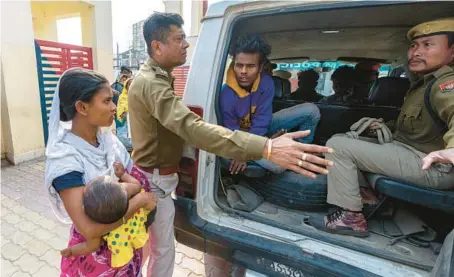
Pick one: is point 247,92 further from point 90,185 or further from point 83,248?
point 83,248

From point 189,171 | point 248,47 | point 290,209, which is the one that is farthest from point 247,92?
point 290,209

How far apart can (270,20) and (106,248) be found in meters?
1.93

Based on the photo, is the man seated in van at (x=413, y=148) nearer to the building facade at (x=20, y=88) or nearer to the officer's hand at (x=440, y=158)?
the officer's hand at (x=440, y=158)

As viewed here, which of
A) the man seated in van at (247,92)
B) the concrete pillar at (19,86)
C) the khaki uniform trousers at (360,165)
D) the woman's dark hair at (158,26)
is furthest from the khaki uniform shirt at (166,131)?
the concrete pillar at (19,86)

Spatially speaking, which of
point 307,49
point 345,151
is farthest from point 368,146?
point 307,49

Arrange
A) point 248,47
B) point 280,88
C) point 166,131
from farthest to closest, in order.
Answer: point 280,88 < point 248,47 < point 166,131

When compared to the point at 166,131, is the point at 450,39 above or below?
above

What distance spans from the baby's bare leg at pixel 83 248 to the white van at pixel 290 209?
64 cm

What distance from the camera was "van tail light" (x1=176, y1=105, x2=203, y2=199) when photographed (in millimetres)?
1712

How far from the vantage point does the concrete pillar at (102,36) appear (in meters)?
6.06

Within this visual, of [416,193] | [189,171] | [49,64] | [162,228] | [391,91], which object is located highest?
[391,91]

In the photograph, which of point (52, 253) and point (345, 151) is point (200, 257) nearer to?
point (52, 253)

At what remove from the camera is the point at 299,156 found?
1050mm

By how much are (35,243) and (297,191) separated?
8.21ft
